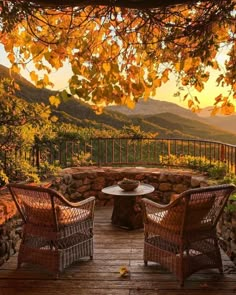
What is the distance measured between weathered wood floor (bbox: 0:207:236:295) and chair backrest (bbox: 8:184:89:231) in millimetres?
528

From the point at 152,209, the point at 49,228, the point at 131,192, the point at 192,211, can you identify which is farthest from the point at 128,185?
the point at 192,211

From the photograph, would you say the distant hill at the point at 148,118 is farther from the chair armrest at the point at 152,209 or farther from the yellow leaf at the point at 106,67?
the yellow leaf at the point at 106,67

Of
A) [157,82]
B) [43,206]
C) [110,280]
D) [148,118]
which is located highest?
[148,118]

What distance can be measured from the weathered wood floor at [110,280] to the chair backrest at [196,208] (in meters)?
0.52

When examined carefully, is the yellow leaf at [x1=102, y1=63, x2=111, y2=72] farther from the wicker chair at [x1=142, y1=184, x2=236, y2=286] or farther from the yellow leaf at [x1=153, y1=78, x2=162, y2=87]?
the wicker chair at [x1=142, y1=184, x2=236, y2=286]

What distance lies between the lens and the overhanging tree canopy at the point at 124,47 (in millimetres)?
3143

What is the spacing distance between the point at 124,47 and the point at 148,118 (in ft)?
36.8

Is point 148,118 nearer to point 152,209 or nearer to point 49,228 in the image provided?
point 152,209

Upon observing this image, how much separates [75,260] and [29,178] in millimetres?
1984

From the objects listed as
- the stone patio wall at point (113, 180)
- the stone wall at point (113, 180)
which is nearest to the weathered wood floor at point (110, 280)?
the stone patio wall at point (113, 180)

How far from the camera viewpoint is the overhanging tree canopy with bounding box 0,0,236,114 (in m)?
3.14

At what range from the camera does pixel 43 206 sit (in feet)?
13.5

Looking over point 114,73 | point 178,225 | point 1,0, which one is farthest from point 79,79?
point 178,225

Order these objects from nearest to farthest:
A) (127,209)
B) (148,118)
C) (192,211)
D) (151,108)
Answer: (192,211) < (127,209) < (151,108) < (148,118)
